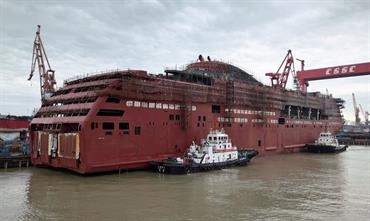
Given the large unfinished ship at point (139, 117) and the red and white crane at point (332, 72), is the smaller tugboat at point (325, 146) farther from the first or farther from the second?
the red and white crane at point (332, 72)

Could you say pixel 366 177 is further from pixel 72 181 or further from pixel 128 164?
pixel 72 181

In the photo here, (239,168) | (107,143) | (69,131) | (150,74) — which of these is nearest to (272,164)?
(239,168)

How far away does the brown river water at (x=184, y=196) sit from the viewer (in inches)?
774

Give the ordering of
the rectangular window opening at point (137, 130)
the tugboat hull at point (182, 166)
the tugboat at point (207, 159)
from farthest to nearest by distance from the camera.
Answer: the rectangular window opening at point (137, 130) < the tugboat at point (207, 159) < the tugboat hull at point (182, 166)

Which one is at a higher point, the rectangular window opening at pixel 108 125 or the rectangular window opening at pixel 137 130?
the rectangular window opening at pixel 108 125

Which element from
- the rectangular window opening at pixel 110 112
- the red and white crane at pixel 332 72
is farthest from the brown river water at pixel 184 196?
the red and white crane at pixel 332 72

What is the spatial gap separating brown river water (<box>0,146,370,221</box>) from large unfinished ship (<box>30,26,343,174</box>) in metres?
2.07

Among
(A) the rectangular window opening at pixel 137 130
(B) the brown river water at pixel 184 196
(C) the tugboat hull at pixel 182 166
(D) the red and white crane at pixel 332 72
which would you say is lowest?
(B) the brown river water at pixel 184 196

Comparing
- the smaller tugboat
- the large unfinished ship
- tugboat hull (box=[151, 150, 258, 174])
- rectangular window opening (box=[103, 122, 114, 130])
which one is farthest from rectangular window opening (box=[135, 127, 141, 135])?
the smaller tugboat

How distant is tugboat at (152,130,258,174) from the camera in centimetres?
3225

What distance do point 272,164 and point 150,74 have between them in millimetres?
17301

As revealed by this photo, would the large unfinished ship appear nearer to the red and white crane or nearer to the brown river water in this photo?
the brown river water

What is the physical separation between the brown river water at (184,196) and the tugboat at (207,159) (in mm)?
856

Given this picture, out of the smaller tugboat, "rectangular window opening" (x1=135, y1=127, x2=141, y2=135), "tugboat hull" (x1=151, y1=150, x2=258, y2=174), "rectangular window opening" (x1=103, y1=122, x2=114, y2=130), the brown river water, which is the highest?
"rectangular window opening" (x1=103, y1=122, x2=114, y2=130)
